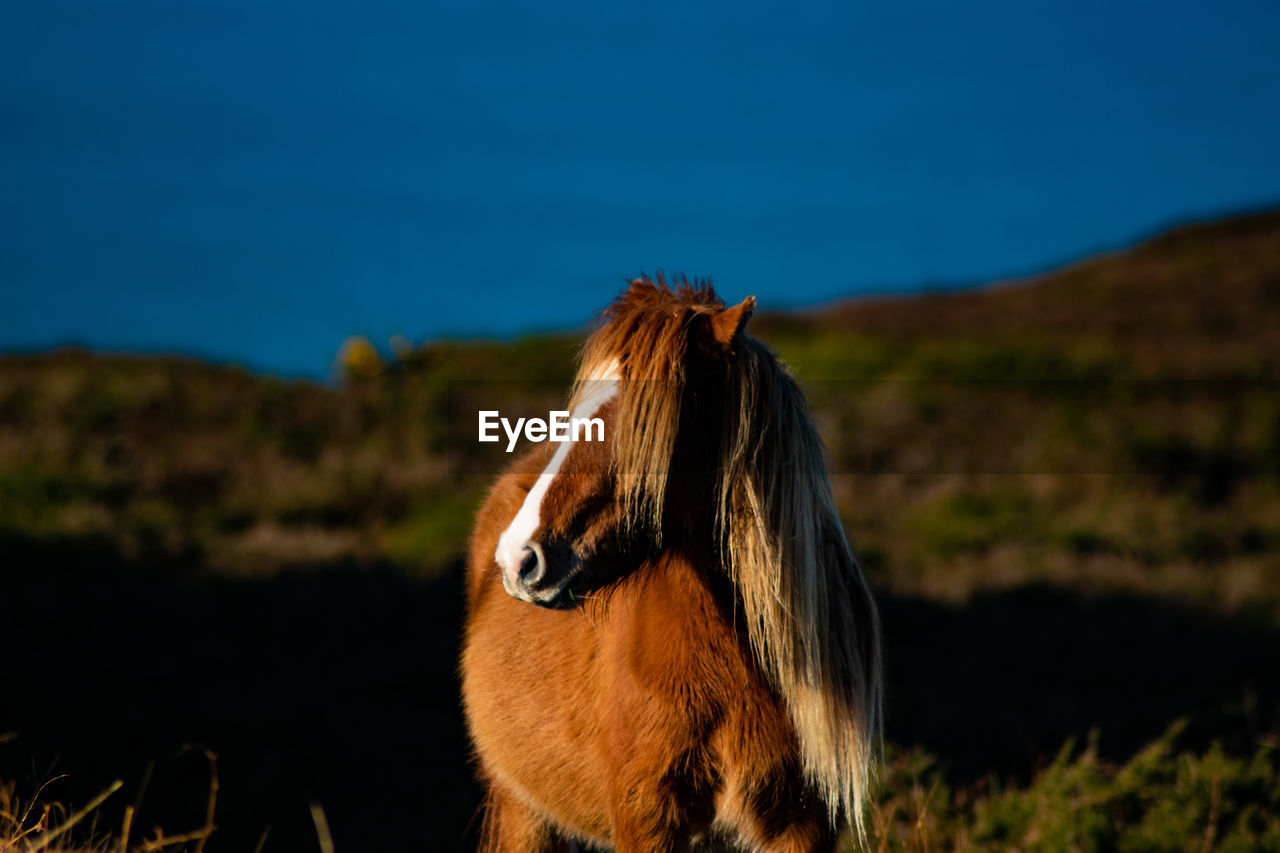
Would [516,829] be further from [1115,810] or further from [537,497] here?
[1115,810]

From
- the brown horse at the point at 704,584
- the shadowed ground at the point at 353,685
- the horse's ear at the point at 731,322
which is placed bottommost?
the shadowed ground at the point at 353,685

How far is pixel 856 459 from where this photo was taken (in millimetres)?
15367

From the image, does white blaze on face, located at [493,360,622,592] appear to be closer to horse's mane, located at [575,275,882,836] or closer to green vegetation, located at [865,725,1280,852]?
horse's mane, located at [575,275,882,836]

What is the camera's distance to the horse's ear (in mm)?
2330

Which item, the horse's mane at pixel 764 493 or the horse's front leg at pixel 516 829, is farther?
the horse's front leg at pixel 516 829

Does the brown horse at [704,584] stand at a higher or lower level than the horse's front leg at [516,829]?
higher

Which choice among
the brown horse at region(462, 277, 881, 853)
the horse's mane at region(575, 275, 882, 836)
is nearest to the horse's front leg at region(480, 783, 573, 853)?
the brown horse at region(462, 277, 881, 853)

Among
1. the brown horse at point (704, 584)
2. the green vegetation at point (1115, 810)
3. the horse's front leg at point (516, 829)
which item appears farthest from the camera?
the green vegetation at point (1115, 810)

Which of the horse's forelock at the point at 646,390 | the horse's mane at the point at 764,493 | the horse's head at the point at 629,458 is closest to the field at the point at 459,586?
the horse's mane at the point at 764,493

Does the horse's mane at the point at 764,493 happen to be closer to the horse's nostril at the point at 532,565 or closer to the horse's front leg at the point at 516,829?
the horse's nostril at the point at 532,565

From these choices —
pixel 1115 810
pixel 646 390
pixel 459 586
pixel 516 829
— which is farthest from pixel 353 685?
pixel 646 390

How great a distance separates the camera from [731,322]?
2377 mm

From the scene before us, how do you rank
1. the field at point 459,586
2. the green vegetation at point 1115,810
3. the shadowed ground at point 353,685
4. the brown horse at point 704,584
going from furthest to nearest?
the shadowed ground at point 353,685 < the field at point 459,586 < the green vegetation at point 1115,810 < the brown horse at point 704,584

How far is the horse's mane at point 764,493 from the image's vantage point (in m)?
2.34
